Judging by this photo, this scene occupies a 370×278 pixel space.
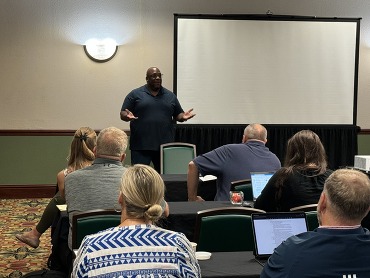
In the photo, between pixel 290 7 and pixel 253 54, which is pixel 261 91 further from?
pixel 290 7

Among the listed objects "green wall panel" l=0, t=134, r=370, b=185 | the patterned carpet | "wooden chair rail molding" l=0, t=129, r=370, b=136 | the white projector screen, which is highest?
the white projector screen

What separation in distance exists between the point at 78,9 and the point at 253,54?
2.60 m

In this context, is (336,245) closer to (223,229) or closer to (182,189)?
(223,229)

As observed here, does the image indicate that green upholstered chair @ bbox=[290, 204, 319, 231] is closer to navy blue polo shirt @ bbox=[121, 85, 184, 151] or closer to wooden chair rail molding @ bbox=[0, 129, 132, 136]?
navy blue polo shirt @ bbox=[121, 85, 184, 151]

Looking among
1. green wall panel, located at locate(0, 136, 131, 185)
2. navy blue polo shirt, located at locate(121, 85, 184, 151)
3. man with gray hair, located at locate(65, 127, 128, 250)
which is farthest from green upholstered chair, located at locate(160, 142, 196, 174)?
man with gray hair, located at locate(65, 127, 128, 250)

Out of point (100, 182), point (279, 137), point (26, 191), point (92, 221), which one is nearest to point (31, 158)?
point (26, 191)

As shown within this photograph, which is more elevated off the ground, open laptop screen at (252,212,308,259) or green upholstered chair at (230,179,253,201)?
open laptop screen at (252,212,308,259)

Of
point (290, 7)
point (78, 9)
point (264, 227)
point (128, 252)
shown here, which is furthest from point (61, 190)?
point (290, 7)

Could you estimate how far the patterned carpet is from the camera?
597 cm

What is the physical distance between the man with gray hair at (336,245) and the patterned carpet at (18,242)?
3701 mm

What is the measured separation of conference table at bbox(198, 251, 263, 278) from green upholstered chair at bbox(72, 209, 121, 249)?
777 millimetres

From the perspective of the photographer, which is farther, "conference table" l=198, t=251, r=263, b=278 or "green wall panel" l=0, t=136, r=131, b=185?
"green wall panel" l=0, t=136, r=131, b=185

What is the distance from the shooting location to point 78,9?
9.77 m

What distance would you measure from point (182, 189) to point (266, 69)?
161 inches
